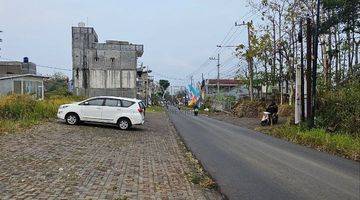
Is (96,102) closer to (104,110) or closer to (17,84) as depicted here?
(104,110)

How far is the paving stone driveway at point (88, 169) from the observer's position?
8.77 meters

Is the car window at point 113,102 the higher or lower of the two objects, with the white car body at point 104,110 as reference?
higher

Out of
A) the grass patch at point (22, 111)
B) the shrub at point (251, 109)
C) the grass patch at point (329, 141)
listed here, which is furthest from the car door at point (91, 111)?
the shrub at point (251, 109)

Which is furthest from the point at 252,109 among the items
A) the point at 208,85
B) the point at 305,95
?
the point at 208,85

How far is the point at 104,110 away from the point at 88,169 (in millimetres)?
13472

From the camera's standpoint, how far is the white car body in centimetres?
2428

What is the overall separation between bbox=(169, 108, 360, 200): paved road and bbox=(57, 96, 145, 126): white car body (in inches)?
257

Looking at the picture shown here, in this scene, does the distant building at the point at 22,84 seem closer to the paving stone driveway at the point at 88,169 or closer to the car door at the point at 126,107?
the car door at the point at 126,107

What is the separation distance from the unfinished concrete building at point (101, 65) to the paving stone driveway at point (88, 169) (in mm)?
43257

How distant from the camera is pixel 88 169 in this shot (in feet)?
36.8

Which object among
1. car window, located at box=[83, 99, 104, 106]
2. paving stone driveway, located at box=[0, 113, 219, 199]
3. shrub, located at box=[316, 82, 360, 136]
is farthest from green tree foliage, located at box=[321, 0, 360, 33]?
paving stone driveway, located at box=[0, 113, 219, 199]

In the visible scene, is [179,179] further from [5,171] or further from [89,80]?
[89,80]

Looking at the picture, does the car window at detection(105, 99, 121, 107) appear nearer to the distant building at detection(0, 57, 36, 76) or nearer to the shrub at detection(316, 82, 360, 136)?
the shrub at detection(316, 82, 360, 136)

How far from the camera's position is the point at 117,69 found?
63.7 metres
